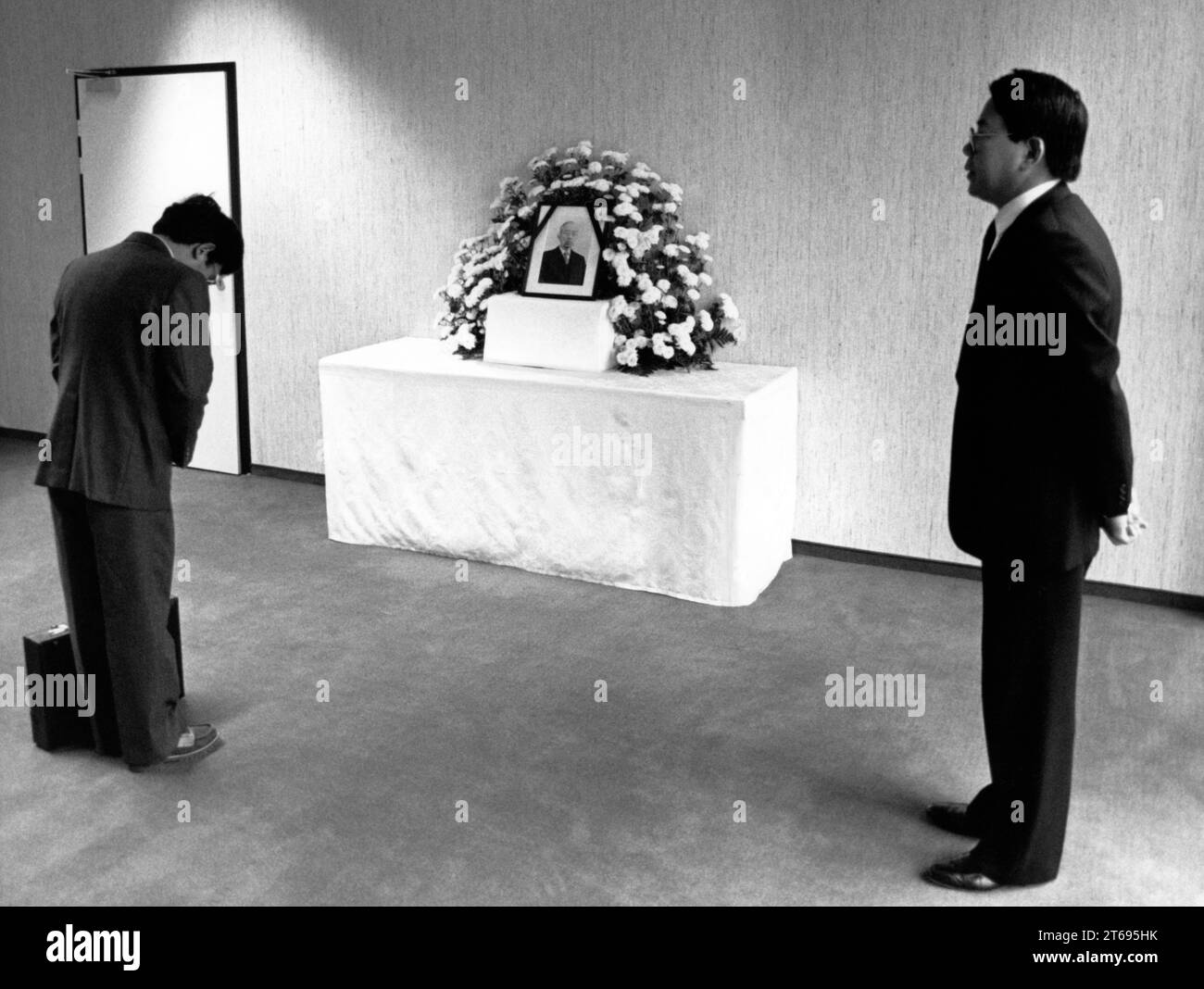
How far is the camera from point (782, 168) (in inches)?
199

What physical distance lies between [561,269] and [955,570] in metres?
1.96

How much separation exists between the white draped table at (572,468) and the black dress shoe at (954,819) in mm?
1605

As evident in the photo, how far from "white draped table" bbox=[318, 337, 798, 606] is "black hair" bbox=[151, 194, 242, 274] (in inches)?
69.8

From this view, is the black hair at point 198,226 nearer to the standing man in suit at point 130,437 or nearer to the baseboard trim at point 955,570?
the standing man in suit at point 130,437

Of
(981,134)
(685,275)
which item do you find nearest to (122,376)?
(981,134)

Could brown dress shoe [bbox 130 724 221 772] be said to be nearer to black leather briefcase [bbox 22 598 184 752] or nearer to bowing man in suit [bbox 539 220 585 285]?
black leather briefcase [bbox 22 598 184 752]

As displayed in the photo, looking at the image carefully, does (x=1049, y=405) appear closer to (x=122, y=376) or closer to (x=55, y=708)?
(x=122, y=376)

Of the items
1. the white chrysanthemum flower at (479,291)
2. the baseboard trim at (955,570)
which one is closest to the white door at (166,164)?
the white chrysanthemum flower at (479,291)

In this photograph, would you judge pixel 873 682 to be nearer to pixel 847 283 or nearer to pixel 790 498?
pixel 790 498

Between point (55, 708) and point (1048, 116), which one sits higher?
point (1048, 116)

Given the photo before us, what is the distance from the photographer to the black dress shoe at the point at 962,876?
279cm
